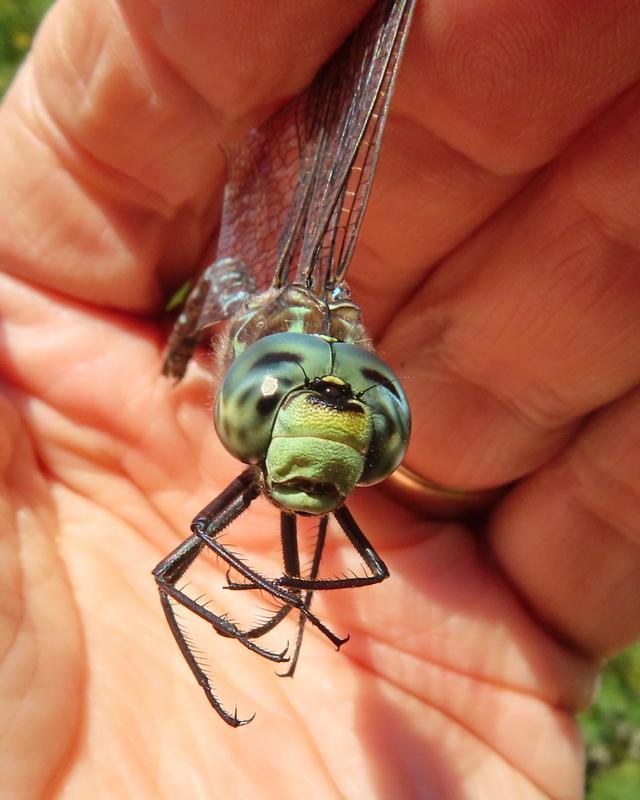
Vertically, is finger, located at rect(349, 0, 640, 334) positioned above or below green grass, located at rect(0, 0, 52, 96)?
above

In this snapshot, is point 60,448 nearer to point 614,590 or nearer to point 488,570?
point 488,570

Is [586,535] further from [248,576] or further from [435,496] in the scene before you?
[248,576]

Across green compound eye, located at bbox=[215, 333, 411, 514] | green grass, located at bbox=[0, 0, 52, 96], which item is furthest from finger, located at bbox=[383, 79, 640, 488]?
green grass, located at bbox=[0, 0, 52, 96]

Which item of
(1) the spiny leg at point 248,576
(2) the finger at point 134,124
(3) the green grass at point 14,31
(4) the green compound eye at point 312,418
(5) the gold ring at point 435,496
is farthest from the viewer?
(3) the green grass at point 14,31

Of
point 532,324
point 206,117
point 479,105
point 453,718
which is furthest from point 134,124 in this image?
point 453,718

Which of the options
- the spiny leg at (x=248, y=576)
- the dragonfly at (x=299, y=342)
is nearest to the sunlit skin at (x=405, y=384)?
the dragonfly at (x=299, y=342)

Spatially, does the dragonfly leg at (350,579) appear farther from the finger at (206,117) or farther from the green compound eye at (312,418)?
the finger at (206,117)

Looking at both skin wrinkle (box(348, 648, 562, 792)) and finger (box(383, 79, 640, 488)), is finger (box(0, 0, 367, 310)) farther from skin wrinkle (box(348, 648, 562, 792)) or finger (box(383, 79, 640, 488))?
skin wrinkle (box(348, 648, 562, 792))

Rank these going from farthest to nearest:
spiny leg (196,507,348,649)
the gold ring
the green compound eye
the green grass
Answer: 1. the green grass
2. the gold ring
3. spiny leg (196,507,348,649)
4. the green compound eye
